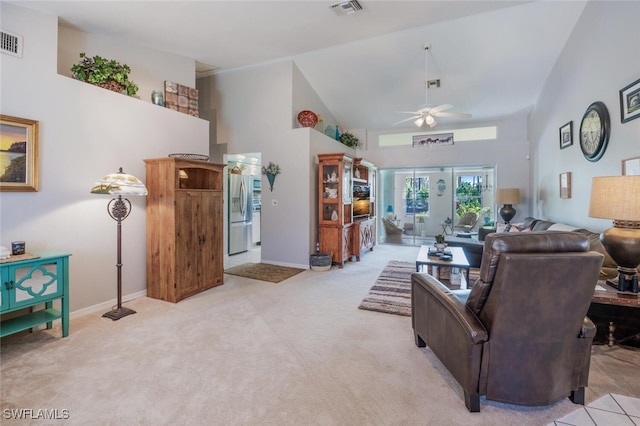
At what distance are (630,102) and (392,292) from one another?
3.19 metres

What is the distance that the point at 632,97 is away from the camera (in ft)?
9.64

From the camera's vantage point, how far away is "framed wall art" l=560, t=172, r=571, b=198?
443 cm

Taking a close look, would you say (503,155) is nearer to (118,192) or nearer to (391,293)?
(391,293)

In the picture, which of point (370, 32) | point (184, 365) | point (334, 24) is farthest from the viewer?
point (370, 32)

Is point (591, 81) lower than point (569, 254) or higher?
higher

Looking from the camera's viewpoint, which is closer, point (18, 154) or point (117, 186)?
point (18, 154)

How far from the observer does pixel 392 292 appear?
412 centimetres

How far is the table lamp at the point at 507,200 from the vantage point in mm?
6121

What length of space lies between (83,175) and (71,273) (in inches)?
41.9

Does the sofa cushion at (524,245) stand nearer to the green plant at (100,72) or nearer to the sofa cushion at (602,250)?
the sofa cushion at (602,250)

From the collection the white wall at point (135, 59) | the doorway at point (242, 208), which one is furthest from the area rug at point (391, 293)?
the white wall at point (135, 59)

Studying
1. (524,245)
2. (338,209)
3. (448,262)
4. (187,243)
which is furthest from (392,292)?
(187,243)

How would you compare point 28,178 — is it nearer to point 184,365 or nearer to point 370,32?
point 184,365

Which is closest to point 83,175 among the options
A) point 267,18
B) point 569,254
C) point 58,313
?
point 58,313
